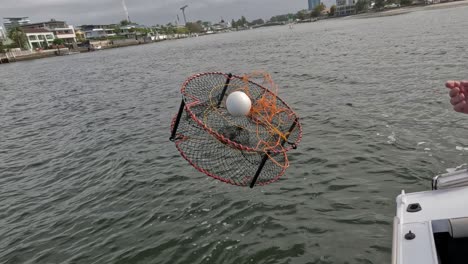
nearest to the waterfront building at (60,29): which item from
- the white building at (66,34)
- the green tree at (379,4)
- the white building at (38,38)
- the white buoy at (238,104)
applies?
the white building at (66,34)

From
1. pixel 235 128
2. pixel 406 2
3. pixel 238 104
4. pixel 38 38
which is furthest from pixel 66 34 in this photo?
pixel 238 104

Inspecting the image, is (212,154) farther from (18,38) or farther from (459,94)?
(18,38)

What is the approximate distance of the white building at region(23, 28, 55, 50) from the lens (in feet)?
470

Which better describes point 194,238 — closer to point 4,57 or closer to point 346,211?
point 346,211

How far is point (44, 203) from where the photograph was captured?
9.52 metres

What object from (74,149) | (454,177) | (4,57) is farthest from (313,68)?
(4,57)

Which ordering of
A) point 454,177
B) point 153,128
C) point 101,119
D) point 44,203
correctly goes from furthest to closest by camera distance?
1. point 101,119
2. point 153,128
3. point 44,203
4. point 454,177

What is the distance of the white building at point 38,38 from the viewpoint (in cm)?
14321

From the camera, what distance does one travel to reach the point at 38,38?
147m

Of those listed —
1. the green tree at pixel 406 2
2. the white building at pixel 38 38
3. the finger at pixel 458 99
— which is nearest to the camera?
the finger at pixel 458 99

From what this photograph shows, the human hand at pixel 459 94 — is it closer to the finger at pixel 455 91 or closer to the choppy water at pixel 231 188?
the finger at pixel 455 91

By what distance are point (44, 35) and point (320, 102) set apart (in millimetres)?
165222

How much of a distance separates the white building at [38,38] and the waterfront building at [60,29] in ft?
27.1

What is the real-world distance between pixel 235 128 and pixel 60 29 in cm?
18669
